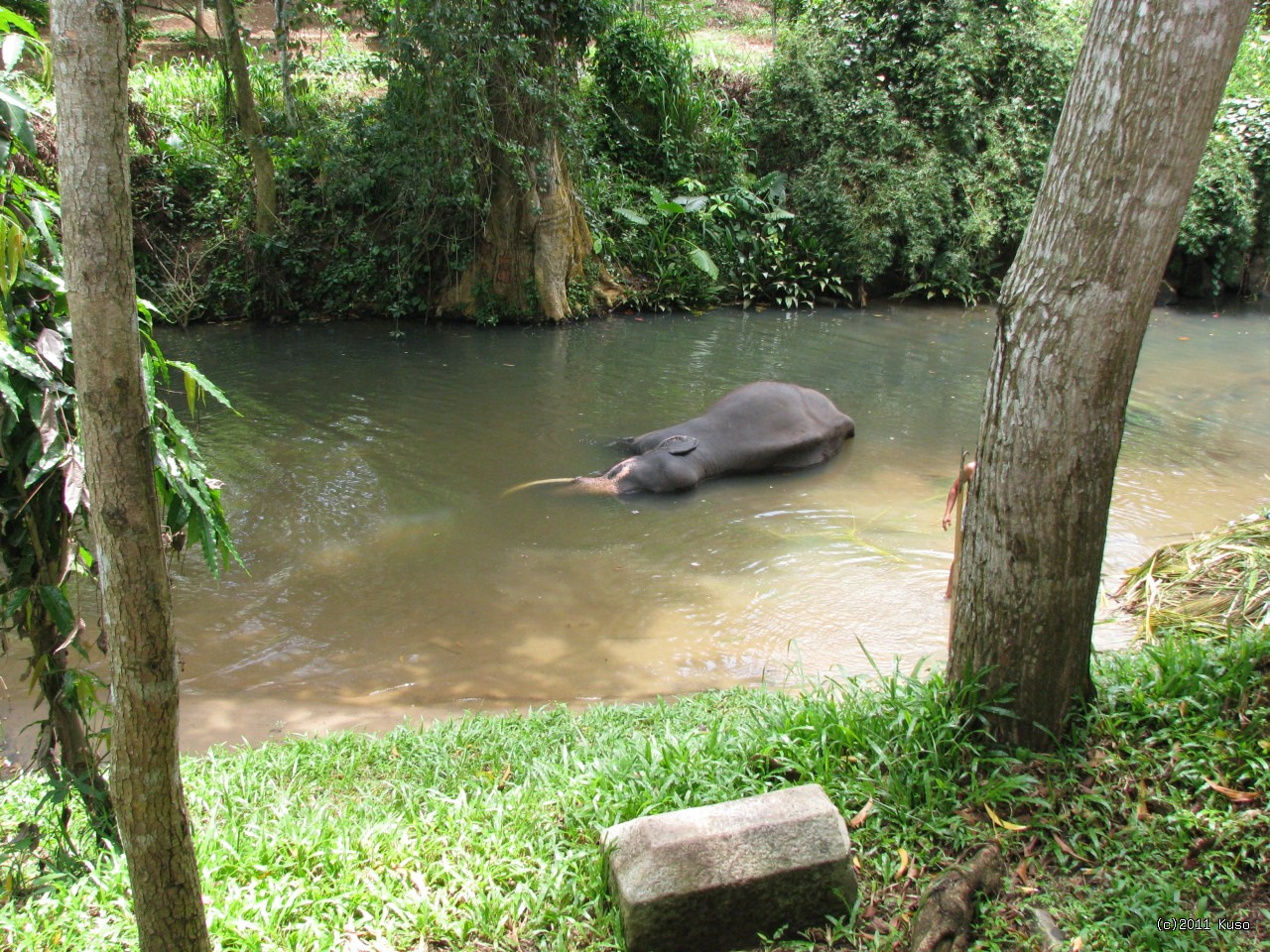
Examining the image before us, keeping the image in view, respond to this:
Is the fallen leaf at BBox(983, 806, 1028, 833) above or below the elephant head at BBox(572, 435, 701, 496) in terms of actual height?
above

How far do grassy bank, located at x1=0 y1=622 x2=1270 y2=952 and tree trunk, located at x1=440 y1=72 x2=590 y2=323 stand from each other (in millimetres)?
10006

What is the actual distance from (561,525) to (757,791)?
3855mm

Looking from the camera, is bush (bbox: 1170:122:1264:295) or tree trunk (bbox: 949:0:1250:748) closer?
tree trunk (bbox: 949:0:1250:748)

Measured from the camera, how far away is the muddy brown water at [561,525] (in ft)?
16.0

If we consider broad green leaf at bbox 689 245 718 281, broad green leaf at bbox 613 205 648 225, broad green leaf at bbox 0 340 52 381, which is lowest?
broad green leaf at bbox 689 245 718 281

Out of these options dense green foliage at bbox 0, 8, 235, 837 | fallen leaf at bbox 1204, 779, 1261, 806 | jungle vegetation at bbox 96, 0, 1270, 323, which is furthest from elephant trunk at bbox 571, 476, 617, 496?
jungle vegetation at bbox 96, 0, 1270, 323

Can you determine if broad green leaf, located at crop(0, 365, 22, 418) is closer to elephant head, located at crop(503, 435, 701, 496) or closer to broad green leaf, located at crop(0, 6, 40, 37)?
broad green leaf, located at crop(0, 6, 40, 37)

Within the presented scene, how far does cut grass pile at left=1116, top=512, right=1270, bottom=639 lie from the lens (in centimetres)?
427

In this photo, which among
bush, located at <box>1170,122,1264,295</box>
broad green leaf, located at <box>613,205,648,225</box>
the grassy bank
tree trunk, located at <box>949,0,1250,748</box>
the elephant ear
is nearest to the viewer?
the grassy bank

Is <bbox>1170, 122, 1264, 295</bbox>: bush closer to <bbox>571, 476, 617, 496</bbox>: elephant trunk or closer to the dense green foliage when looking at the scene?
<bbox>571, 476, 617, 496</bbox>: elephant trunk

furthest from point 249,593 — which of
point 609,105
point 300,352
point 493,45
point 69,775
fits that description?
point 609,105

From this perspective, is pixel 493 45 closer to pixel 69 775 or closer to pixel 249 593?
pixel 249 593

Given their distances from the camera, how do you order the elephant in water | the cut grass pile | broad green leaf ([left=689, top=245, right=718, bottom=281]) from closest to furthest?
1. the cut grass pile
2. the elephant in water
3. broad green leaf ([left=689, top=245, right=718, bottom=281])

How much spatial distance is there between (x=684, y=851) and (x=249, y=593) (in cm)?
397
